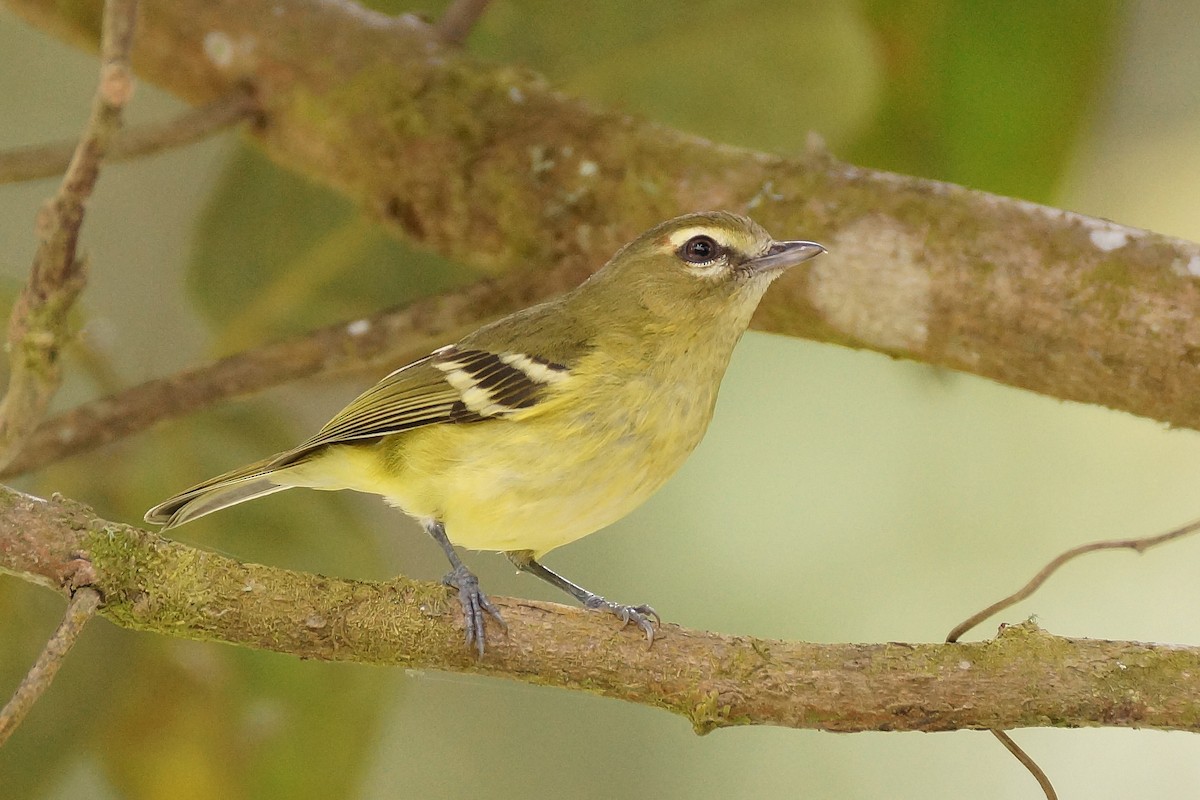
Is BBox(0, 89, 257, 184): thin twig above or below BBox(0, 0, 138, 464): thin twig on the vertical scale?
above

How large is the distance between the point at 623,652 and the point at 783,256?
2.35 ft

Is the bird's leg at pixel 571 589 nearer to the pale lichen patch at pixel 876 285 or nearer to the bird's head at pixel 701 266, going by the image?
the bird's head at pixel 701 266

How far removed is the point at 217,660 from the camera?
269cm

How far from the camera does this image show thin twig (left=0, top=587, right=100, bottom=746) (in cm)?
132

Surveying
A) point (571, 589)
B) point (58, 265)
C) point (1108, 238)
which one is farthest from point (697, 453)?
point (58, 265)

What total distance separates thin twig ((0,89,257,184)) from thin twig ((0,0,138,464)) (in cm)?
36

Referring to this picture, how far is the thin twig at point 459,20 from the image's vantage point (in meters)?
2.63

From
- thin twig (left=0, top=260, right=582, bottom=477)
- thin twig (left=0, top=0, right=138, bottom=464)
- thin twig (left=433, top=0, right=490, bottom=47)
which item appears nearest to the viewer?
thin twig (left=0, top=0, right=138, bottom=464)

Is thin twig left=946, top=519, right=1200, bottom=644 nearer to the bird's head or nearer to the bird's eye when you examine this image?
the bird's head

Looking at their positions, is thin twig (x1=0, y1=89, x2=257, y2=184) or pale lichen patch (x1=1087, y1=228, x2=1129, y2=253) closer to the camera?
pale lichen patch (x1=1087, y1=228, x2=1129, y2=253)

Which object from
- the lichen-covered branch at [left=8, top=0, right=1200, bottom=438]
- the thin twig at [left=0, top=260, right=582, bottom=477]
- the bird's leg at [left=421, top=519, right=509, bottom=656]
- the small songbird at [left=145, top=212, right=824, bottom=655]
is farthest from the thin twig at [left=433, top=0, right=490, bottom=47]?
the bird's leg at [left=421, top=519, right=509, bottom=656]

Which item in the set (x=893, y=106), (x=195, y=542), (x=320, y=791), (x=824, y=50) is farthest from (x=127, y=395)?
(x=893, y=106)

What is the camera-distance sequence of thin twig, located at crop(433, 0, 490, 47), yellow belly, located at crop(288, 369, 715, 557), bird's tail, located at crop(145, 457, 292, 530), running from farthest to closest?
thin twig, located at crop(433, 0, 490, 47) < bird's tail, located at crop(145, 457, 292, 530) < yellow belly, located at crop(288, 369, 715, 557)

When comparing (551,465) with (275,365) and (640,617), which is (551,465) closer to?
(640,617)
